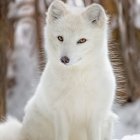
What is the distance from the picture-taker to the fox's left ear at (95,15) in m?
1.37

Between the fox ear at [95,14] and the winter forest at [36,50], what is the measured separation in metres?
0.60

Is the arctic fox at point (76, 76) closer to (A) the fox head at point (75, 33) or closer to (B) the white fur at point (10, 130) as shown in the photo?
(A) the fox head at point (75, 33)

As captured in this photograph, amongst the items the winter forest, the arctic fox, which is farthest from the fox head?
the winter forest

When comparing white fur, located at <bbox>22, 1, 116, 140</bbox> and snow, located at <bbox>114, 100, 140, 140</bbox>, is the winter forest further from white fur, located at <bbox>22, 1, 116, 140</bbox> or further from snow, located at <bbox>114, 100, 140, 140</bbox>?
white fur, located at <bbox>22, 1, 116, 140</bbox>

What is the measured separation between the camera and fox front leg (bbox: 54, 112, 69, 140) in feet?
4.62

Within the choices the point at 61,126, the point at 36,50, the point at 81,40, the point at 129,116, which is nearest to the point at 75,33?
the point at 81,40

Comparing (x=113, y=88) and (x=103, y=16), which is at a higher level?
(x=103, y=16)

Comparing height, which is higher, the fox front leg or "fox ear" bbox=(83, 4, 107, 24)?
"fox ear" bbox=(83, 4, 107, 24)

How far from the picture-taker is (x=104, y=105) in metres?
1.42

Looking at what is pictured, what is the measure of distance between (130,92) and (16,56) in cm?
69

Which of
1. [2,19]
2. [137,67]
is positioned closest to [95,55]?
[2,19]

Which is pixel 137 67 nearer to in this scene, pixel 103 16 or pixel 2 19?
pixel 2 19

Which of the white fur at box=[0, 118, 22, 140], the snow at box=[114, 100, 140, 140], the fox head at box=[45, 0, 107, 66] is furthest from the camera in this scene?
the snow at box=[114, 100, 140, 140]

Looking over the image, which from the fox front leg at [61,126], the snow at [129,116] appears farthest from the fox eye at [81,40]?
the snow at [129,116]
